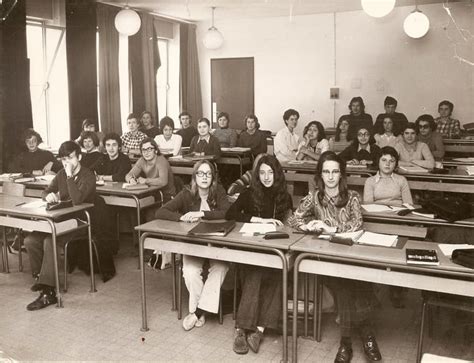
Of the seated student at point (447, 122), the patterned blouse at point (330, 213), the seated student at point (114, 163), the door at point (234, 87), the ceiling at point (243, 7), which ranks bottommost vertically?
the patterned blouse at point (330, 213)

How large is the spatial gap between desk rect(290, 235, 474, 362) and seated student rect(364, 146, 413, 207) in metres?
1.23

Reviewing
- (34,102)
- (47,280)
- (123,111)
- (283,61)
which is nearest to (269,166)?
(47,280)

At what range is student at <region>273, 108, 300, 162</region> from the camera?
659 cm

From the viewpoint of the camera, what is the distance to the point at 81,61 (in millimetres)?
7234

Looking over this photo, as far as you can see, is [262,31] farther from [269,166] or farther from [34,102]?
[269,166]

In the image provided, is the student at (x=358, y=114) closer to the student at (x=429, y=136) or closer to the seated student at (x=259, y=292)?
the student at (x=429, y=136)

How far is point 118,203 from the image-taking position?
4676 mm

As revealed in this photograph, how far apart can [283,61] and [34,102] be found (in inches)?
176

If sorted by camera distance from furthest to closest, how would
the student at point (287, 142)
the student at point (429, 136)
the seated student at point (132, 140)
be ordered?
the seated student at point (132, 140) < the student at point (287, 142) < the student at point (429, 136)

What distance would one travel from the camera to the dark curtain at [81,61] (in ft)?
23.2

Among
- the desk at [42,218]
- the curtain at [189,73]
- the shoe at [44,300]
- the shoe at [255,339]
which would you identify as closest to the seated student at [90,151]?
the desk at [42,218]

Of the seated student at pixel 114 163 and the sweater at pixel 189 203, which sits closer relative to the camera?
the sweater at pixel 189 203

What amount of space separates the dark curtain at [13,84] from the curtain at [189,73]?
3.82 meters

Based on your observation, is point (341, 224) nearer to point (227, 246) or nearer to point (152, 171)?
point (227, 246)
